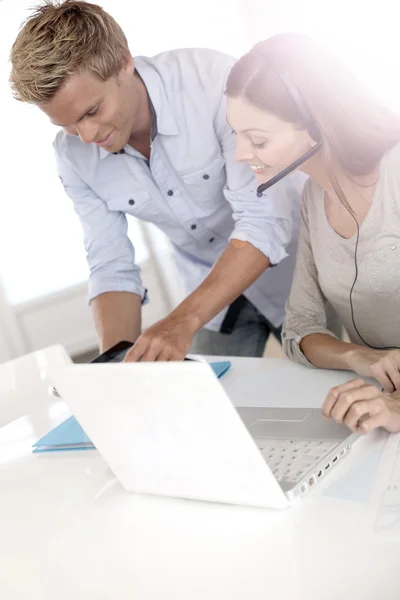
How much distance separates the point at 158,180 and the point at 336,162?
1.91 feet

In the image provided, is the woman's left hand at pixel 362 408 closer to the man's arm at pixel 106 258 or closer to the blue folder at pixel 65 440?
the blue folder at pixel 65 440

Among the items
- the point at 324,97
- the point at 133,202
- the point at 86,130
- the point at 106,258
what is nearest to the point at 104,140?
the point at 86,130

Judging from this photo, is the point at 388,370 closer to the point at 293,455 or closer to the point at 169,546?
the point at 293,455

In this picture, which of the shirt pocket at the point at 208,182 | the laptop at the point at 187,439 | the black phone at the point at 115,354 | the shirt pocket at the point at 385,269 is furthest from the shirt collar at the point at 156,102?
the laptop at the point at 187,439

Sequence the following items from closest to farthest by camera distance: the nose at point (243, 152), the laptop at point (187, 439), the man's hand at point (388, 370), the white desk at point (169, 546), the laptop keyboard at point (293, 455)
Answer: the white desk at point (169, 546) → the laptop at point (187, 439) → the laptop keyboard at point (293, 455) → the man's hand at point (388, 370) → the nose at point (243, 152)

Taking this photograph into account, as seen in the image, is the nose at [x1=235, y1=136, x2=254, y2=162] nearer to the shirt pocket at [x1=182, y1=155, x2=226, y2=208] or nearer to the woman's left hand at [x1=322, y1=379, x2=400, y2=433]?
the shirt pocket at [x1=182, y1=155, x2=226, y2=208]

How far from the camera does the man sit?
1630mm

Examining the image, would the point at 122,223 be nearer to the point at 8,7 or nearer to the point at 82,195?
the point at 82,195

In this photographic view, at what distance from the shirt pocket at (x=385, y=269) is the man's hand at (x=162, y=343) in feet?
1.25

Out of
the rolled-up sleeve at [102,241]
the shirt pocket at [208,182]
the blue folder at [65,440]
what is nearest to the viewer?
the blue folder at [65,440]

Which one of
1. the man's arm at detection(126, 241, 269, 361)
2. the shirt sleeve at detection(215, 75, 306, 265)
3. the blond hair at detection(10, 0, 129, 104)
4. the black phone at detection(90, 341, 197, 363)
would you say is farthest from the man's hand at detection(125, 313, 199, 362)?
the blond hair at detection(10, 0, 129, 104)

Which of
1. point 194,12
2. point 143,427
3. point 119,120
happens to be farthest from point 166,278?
point 143,427

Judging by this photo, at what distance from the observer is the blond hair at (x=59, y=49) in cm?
160

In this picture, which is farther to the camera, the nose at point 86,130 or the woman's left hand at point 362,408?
the nose at point 86,130
